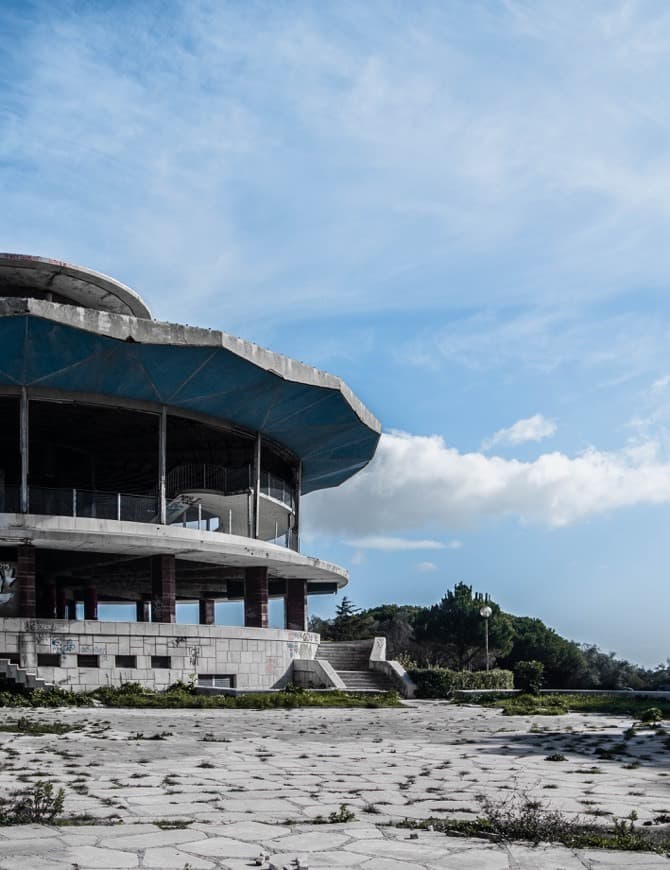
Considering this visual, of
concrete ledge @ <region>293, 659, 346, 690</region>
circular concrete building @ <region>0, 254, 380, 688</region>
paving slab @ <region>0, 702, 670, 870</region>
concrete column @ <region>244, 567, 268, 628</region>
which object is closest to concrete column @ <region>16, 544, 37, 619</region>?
circular concrete building @ <region>0, 254, 380, 688</region>

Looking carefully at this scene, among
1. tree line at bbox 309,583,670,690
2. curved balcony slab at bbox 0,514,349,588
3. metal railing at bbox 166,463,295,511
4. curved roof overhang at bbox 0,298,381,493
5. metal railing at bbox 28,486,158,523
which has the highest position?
curved roof overhang at bbox 0,298,381,493

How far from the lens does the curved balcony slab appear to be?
27.5 meters

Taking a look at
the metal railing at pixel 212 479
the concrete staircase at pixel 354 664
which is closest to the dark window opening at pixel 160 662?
the concrete staircase at pixel 354 664

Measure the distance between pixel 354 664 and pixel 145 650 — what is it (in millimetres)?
9253

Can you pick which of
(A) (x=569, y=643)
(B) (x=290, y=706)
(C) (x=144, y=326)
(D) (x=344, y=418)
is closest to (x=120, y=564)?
(D) (x=344, y=418)

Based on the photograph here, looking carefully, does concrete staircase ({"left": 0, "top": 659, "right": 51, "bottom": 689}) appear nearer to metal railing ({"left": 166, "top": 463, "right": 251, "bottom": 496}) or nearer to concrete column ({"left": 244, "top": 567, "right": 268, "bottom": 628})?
concrete column ({"left": 244, "top": 567, "right": 268, "bottom": 628})

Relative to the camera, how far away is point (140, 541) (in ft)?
94.2

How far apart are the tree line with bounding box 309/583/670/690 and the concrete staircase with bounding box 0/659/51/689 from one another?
107 ft

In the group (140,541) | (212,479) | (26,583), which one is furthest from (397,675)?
(26,583)

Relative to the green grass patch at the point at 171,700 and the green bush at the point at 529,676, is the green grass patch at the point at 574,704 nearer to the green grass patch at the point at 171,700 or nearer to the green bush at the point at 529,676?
the green bush at the point at 529,676

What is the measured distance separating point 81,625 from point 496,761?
17.2m

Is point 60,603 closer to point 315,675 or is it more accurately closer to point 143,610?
point 143,610

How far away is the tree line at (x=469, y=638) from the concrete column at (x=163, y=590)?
26.9m

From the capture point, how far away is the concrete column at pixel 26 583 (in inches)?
1059
